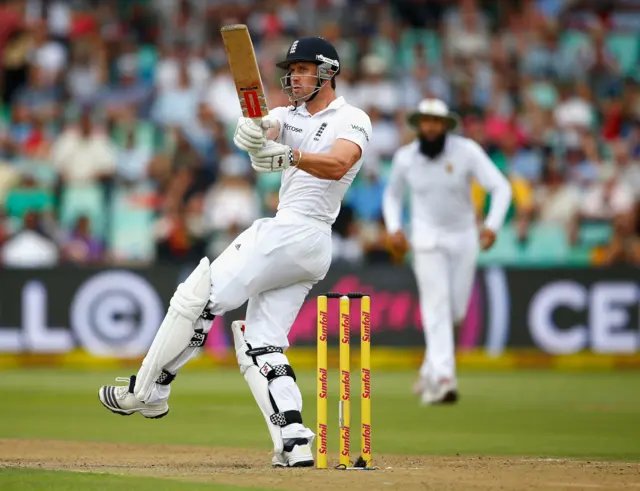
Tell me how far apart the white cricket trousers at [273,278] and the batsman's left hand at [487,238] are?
3522mm

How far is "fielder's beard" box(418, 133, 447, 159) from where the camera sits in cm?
1086

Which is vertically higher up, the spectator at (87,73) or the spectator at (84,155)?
the spectator at (87,73)

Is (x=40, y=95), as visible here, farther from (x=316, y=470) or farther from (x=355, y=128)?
(x=316, y=470)

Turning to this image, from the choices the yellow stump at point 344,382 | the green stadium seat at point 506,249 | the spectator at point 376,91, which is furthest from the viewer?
the spectator at point 376,91

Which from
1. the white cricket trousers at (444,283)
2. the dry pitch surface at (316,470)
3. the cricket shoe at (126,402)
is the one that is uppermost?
the white cricket trousers at (444,283)

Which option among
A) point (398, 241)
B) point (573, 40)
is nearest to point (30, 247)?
point (398, 241)

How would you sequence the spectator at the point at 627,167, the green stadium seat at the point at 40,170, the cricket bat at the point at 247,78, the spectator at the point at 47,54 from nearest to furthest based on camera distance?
1. the cricket bat at the point at 247,78
2. the spectator at the point at 627,167
3. the green stadium seat at the point at 40,170
4. the spectator at the point at 47,54

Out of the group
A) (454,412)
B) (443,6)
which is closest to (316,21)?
(443,6)

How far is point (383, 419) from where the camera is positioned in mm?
9617

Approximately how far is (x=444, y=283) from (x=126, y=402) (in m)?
4.50

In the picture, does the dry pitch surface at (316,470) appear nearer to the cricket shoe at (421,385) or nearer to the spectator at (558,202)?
the cricket shoe at (421,385)

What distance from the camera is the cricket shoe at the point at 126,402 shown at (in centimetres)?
677

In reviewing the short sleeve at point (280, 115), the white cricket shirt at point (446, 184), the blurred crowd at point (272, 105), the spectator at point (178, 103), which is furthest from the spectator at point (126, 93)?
the short sleeve at point (280, 115)

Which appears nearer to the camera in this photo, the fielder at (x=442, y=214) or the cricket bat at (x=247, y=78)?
the cricket bat at (x=247, y=78)
